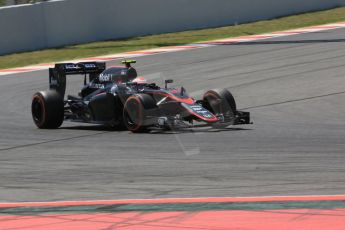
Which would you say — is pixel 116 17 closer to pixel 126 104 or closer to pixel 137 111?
pixel 126 104

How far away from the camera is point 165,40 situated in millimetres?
26938

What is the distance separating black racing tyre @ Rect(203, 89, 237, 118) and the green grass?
1197cm

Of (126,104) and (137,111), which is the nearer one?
(137,111)

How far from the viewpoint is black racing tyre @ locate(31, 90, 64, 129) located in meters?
13.3

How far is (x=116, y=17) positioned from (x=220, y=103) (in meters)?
15.4

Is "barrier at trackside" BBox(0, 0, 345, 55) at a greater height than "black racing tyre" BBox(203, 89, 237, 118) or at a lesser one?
greater

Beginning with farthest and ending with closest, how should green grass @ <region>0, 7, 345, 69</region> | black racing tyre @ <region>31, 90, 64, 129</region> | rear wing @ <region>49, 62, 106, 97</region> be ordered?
green grass @ <region>0, 7, 345, 69</region> → rear wing @ <region>49, 62, 106, 97</region> → black racing tyre @ <region>31, 90, 64, 129</region>

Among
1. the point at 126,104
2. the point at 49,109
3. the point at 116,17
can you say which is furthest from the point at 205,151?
the point at 116,17

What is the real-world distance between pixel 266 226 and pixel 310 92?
33.4 ft

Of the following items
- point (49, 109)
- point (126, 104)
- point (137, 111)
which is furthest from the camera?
point (49, 109)

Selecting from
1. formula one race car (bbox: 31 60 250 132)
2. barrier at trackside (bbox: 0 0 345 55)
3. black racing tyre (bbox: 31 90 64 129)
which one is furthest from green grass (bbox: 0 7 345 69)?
black racing tyre (bbox: 31 90 64 129)

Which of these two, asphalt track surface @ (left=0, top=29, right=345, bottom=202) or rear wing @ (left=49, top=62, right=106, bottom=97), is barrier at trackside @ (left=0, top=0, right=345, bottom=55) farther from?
rear wing @ (left=49, top=62, right=106, bottom=97)

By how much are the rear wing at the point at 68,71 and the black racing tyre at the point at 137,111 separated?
194 cm

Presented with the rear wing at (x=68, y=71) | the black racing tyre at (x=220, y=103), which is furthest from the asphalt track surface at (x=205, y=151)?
the rear wing at (x=68, y=71)
